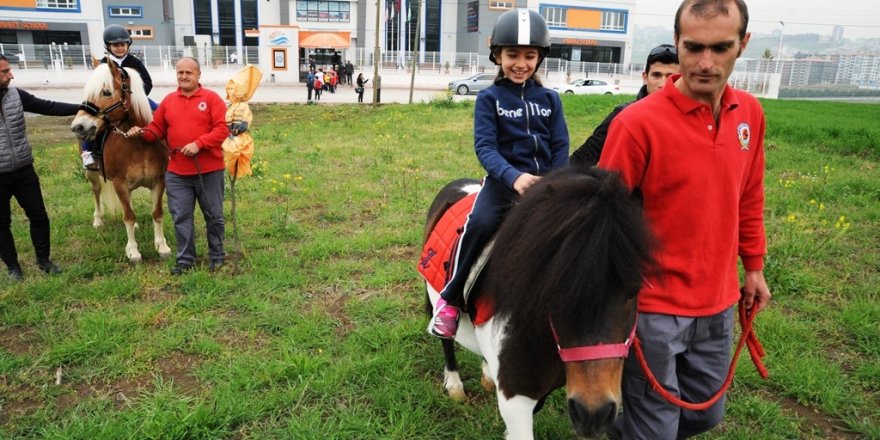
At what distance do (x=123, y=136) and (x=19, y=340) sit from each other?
2.27 metres

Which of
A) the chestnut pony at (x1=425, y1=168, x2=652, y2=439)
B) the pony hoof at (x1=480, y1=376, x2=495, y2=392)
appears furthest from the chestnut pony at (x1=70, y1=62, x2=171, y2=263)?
the chestnut pony at (x1=425, y1=168, x2=652, y2=439)

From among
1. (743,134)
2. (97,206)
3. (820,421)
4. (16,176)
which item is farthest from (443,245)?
(97,206)

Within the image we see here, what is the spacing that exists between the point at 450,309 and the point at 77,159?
10243 millimetres

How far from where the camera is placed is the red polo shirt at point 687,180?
6.48 feet

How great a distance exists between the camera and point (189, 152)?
5.02 metres

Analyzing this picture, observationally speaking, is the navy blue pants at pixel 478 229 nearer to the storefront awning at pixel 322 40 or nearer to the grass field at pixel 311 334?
the grass field at pixel 311 334

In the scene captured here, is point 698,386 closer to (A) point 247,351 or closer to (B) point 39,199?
(A) point 247,351

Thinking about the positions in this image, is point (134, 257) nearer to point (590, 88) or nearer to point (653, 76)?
point (653, 76)

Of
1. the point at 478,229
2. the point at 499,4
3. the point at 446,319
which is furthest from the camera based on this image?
the point at 499,4

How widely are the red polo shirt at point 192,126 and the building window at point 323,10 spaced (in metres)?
53.0

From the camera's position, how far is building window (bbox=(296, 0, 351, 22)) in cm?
5369

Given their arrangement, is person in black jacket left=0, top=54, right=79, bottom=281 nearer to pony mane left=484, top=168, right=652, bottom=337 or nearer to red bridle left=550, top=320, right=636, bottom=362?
pony mane left=484, top=168, right=652, bottom=337

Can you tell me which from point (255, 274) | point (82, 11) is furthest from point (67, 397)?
point (82, 11)

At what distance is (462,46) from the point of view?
6062 centimetres
